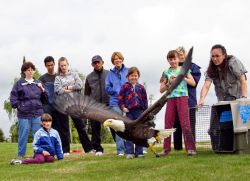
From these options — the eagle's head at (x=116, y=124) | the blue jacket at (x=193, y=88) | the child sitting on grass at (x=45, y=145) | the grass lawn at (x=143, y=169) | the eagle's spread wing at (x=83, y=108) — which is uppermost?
the blue jacket at (x=193, y=88)

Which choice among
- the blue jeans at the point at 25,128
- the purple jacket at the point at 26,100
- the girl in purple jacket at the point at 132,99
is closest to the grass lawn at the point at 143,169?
the girl in purple jacket at the point at 132,99

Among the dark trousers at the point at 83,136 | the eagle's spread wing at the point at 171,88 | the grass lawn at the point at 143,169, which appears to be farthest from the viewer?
the dark trousers at the point at 83,136

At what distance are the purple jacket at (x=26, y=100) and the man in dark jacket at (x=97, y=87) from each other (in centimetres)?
126

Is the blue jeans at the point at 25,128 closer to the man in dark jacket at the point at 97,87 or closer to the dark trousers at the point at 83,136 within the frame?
the man in dark jacket at the point at 97,87

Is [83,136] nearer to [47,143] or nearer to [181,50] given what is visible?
[47,143]

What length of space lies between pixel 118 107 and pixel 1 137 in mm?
31761

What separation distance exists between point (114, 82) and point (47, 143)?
5.95 feet

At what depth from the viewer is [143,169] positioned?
279 inches

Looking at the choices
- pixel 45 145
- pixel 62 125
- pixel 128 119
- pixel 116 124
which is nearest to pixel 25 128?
pixel 45 145

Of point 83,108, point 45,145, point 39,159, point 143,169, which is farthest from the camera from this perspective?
point 45,145

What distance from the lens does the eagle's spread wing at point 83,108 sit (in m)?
8.26

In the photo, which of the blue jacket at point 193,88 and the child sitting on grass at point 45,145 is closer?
the child sitting on grass at point 45,145

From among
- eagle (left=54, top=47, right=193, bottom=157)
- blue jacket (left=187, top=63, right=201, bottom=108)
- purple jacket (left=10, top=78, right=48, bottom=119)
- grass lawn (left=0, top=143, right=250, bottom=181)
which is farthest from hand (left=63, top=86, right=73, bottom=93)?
blue jacket (left=187, top=63, right=201, bottom=108)

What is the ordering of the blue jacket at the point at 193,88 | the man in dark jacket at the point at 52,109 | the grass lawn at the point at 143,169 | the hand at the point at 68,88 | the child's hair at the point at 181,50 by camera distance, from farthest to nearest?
the man in dark jacket at the point at 52,109
the hand at the point at 68,88
the child's hair at the point at 181,50
the blue jacket at the point at 193,88
the grass lawn at the point at 143,169
